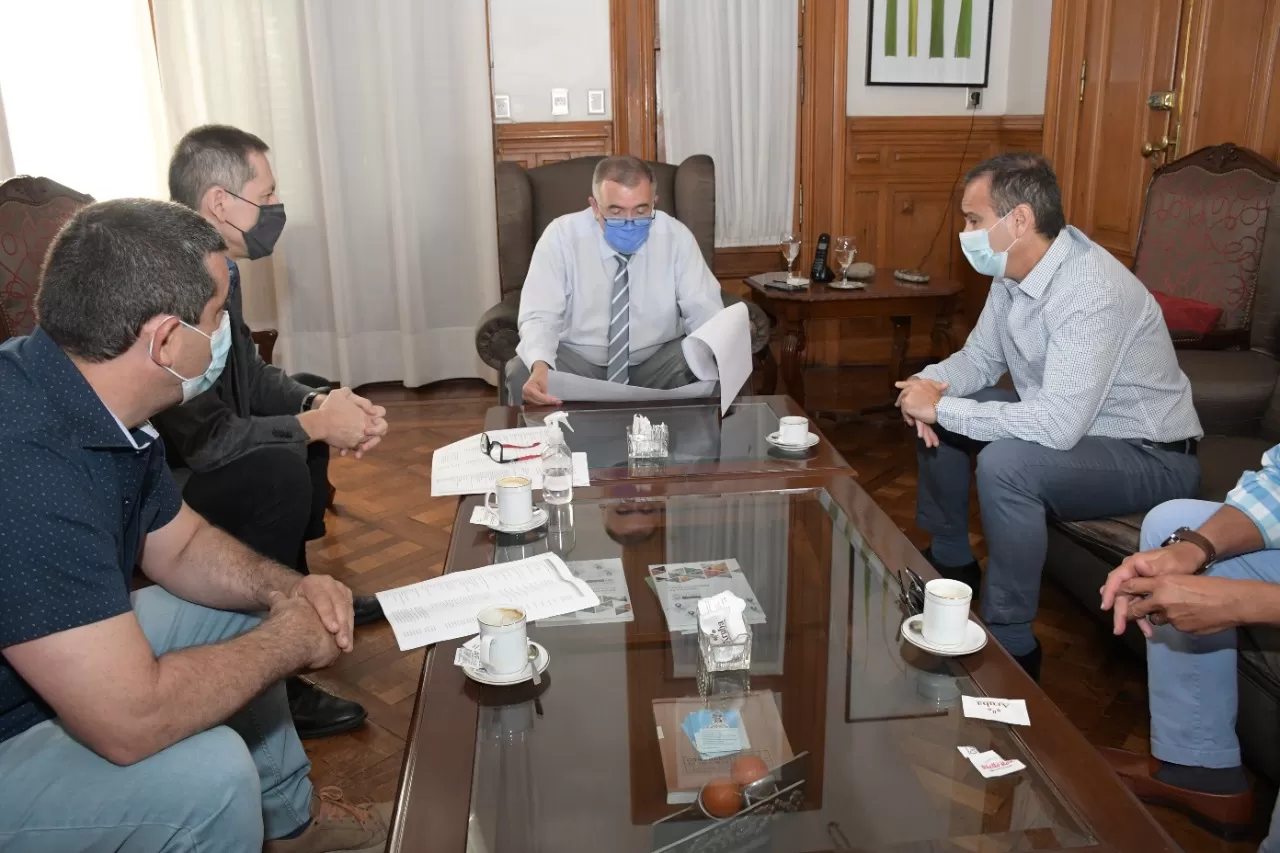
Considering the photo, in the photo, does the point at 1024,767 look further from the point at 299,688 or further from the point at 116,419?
the point at 299,688

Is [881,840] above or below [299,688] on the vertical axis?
above

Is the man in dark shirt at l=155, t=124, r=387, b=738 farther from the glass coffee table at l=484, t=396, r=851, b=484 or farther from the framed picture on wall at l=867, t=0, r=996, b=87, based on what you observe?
the framed picture on wall at l=867, t=0, r=996, b=87

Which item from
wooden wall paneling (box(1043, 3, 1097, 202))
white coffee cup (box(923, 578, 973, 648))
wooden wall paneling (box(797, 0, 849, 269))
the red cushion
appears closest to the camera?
white coffee cup (box(923, 578, 973, 648))

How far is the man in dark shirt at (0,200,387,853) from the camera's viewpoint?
1.00 metres

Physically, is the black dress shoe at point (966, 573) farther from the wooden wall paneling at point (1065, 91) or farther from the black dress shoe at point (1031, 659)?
the wooden wall paneling at point (1065, 91)

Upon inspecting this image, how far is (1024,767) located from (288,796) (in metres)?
0.99

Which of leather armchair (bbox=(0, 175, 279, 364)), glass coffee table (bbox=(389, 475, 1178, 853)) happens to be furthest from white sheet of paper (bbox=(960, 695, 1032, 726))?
leather armchair (bbox=(0, 175, 279, 364))

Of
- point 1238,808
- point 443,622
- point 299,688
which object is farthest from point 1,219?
point 1238,808

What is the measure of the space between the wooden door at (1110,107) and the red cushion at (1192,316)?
28.3 inches

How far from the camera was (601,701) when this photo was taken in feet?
3.87

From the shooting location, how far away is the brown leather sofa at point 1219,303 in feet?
6.49

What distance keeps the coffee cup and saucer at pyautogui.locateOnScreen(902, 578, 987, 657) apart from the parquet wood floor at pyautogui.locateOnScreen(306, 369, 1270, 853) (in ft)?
1.85

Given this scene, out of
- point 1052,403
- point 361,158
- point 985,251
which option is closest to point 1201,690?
point 1052,403

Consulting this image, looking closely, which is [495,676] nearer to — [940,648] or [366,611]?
[940,648]
